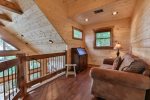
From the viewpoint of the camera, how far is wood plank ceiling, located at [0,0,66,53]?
310 cm

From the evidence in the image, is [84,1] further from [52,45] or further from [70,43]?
→ [52,45]

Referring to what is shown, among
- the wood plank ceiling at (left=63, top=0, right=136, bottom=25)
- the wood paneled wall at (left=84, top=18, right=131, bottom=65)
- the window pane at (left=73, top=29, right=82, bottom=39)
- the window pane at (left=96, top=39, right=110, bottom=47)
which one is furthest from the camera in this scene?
the window pane at (left=96, top=39, right=110, bottom=47)

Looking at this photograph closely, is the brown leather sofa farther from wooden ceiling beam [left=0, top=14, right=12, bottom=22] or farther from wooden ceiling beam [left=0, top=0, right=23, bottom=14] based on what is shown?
wooden ceiling beam [left=0, top=14, right=12, bottom=22]

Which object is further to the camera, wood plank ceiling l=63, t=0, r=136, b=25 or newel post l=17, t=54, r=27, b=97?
wood plank ceiling l=63, t=0, r=136, b=25

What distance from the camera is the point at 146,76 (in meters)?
1.45

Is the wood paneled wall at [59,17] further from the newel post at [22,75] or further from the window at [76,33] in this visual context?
the newel post at [22,75]

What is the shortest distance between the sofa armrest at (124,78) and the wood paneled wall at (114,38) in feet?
10.1

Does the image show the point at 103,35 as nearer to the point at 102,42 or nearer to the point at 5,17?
the point at 102,42

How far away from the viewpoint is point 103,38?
4836mm

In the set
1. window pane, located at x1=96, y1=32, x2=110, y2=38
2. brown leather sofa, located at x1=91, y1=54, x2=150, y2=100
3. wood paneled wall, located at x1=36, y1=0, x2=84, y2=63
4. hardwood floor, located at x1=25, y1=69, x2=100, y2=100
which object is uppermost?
wood paneled wall, located at x1=36, y1=0, x2=84, y2=63

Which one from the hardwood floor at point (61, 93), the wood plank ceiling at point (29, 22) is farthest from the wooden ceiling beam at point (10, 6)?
the hardwood floor at point (61, 93)

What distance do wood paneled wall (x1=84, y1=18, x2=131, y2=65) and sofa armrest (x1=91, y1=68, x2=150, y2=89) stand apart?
3.08 meters

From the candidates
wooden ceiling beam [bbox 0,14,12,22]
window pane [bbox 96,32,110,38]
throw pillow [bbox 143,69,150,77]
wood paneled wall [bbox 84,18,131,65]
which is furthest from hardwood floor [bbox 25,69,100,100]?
wooden ceiling beam [bbox 0,14,12,22]

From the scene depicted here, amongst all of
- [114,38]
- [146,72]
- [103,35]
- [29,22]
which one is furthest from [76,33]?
[146,72]
